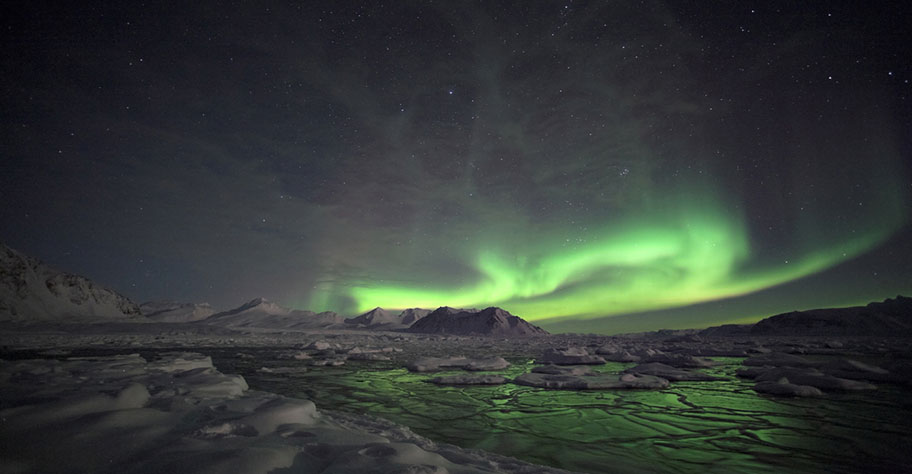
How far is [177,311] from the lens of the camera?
17062 cm

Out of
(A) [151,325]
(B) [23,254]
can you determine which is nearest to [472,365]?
(A) [151,325]

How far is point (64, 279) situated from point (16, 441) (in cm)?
12757

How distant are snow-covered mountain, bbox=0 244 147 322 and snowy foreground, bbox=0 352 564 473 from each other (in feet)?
315

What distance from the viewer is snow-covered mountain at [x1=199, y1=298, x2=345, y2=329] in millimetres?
157750

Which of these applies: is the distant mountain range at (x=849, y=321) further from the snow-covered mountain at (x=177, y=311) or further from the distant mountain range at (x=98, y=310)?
the snow-covered mountain at (x=177, y=311)

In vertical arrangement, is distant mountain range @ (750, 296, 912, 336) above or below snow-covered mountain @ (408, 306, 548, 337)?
above

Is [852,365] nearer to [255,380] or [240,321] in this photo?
[255,380]

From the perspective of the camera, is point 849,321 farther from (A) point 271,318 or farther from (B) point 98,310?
(A) point 271,318

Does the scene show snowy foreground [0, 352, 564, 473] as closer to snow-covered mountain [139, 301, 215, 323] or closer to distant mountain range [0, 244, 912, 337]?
distant mountain range [0, 244, 912, 337]

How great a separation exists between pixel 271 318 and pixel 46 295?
97929mm

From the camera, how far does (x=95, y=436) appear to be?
11.1 ft

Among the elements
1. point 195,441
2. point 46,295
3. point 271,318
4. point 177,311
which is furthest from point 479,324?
point 177,311

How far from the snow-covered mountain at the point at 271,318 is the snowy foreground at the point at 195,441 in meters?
161

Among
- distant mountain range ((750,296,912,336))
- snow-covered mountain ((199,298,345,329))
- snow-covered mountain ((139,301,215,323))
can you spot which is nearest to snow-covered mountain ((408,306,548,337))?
snow-covered mountain ((199,298,345,329))
